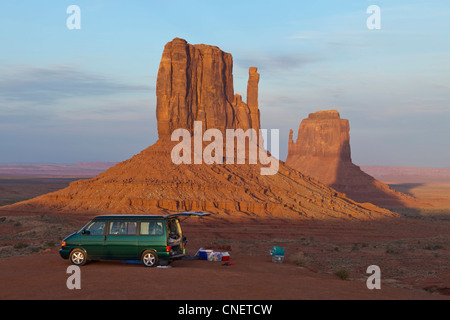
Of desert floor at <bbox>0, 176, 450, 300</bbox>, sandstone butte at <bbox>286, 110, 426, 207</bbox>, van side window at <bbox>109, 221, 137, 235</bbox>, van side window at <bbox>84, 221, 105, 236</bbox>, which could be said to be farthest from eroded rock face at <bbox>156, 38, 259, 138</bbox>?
van side window at <bbox>109, 221, 137, 235</bbox>

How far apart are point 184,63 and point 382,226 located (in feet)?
131

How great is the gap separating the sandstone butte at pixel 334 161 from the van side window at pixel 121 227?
115468 mm

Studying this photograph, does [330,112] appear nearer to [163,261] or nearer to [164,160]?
[164,160]

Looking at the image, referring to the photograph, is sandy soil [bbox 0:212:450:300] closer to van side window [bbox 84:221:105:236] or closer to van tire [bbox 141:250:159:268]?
van tire [bbox 141:250:159:268]

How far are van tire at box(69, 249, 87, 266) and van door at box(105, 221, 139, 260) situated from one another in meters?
0.99

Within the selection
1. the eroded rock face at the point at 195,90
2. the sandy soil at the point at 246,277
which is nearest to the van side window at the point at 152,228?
the sandy soil at the point at 246,277

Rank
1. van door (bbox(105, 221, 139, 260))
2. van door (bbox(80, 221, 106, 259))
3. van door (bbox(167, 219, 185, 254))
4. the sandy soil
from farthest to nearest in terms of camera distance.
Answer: van door (bbox(167, 219, 185, 254)) → van door (bbox(80, 221, 106, 259)) → van door (bbox(105, 221, 139, 260)) → the sandy soil

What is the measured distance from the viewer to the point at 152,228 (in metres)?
20.8

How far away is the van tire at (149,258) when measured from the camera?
2034 centimetres

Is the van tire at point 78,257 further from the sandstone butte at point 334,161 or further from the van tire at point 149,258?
the sandstone butte at point 334,161

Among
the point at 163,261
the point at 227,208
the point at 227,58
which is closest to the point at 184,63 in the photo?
the point at 227,58

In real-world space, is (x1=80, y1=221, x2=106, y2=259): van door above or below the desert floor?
above

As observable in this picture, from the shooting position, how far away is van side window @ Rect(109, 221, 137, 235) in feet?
68.3

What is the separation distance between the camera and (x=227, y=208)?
70875mm
